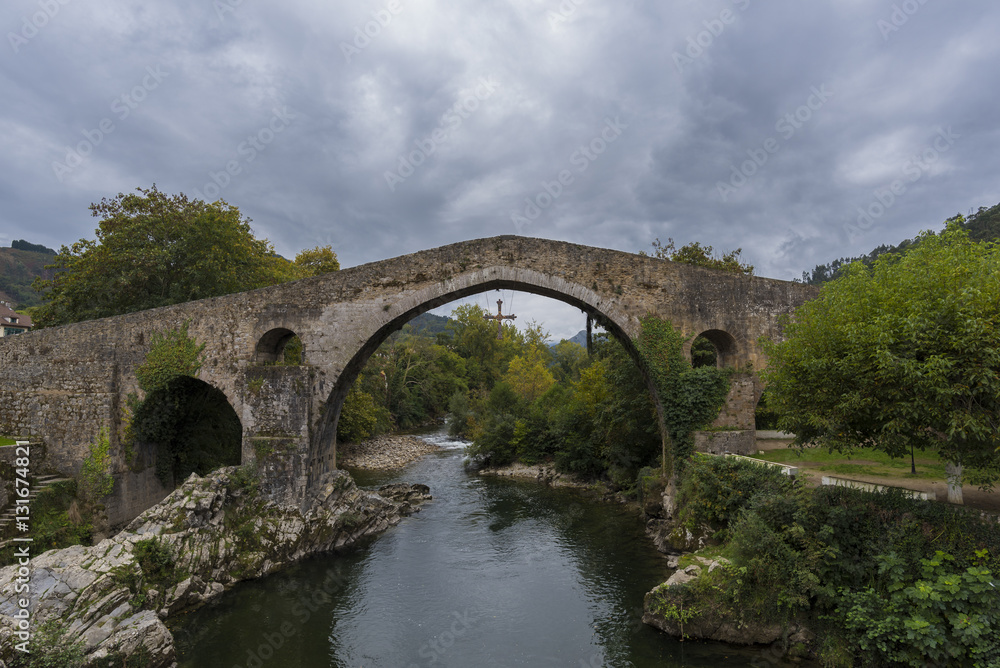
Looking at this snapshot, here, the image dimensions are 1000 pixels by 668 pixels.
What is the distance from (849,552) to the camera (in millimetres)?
7148

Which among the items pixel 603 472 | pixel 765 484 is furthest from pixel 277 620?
pixel 603 472

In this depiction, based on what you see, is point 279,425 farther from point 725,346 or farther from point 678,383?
point 725,346

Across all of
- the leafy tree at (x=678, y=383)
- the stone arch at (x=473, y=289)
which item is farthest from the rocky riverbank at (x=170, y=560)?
the leafy tree at (x=678, y=383)

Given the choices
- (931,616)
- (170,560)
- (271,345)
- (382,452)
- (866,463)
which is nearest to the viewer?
(931,616)

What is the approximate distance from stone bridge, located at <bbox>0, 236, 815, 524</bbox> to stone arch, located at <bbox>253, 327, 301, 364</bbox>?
7 cm

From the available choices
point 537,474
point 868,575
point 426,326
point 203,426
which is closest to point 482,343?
point 426,326

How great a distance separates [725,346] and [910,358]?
23.9 ft

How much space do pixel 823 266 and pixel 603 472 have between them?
44166mm

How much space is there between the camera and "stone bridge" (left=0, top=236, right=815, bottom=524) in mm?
12656

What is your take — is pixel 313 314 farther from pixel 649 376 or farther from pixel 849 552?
pixel 849 552

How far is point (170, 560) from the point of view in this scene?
9734 millimetres

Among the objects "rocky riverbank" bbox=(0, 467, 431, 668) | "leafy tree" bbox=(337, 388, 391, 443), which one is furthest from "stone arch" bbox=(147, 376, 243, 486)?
"leafy tree" bbox=(337, 388, 391, 443)

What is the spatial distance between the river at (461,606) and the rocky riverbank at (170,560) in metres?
0.51

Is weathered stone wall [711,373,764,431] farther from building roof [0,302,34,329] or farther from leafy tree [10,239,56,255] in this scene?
leafy tree [10,239,56,255]
